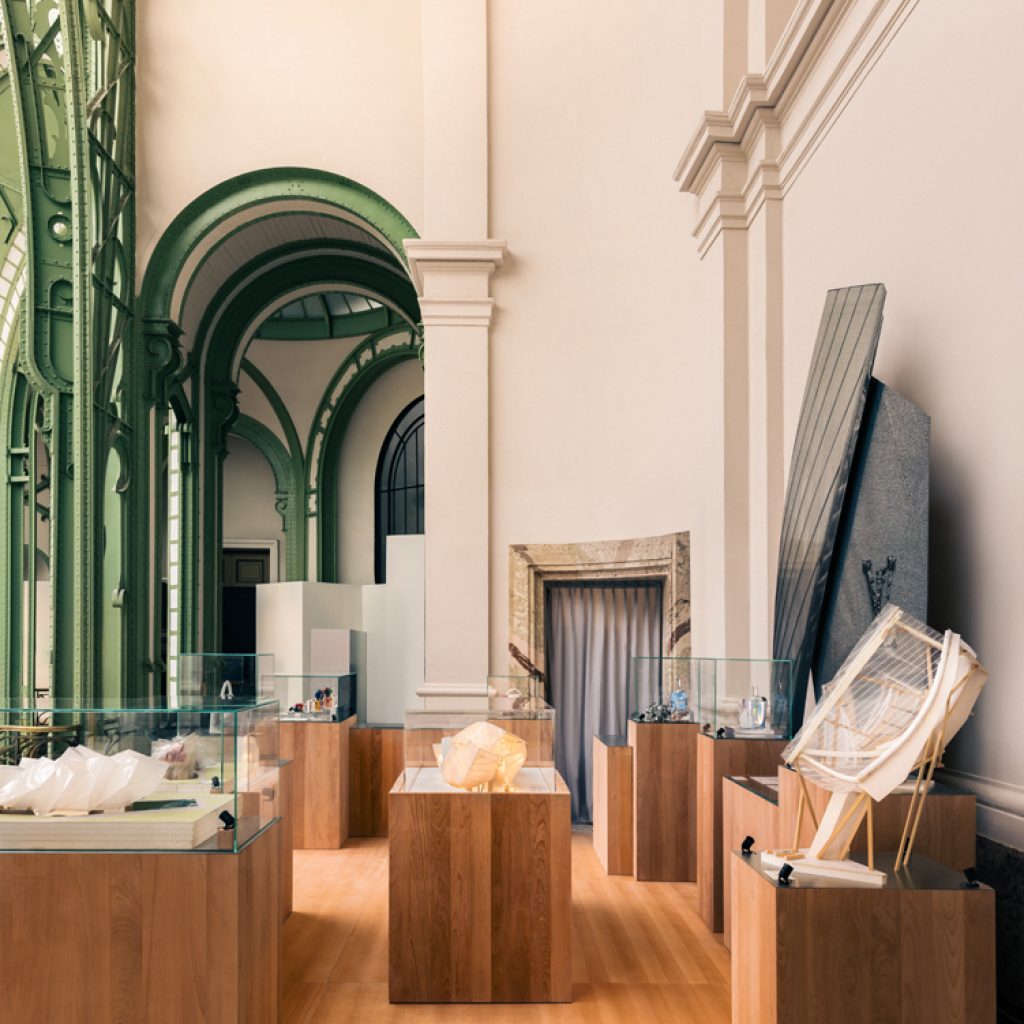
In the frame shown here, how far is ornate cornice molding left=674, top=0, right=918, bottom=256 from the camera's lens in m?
6.12

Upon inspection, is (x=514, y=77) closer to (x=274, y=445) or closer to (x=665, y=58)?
(x=665, y=58)

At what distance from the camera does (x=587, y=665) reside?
11.5m

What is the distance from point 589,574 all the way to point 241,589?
466 inches

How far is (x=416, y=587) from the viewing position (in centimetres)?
1598

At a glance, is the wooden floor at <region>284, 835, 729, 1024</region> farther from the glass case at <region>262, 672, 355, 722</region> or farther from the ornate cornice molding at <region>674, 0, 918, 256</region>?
the ornate cornice molding at <region>674, 0, 918, 256</region>

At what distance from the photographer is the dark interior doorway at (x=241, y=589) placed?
70.0 ft

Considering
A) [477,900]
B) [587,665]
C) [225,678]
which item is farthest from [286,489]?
[477,900]

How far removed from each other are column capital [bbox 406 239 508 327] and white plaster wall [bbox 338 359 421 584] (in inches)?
345

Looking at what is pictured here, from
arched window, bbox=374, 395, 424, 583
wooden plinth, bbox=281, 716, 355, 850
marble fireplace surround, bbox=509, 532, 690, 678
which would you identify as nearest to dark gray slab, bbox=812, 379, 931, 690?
marble fireplace surround, bbox=509, 532, 690, 678

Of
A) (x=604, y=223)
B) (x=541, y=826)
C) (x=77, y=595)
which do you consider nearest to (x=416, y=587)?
(x=77, y=595)

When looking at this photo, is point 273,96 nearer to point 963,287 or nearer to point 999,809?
point 963,287

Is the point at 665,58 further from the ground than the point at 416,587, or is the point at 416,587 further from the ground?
the point at 665,58

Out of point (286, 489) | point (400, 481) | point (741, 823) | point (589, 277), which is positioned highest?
point (589, 277)

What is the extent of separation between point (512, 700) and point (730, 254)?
14.0 feet
